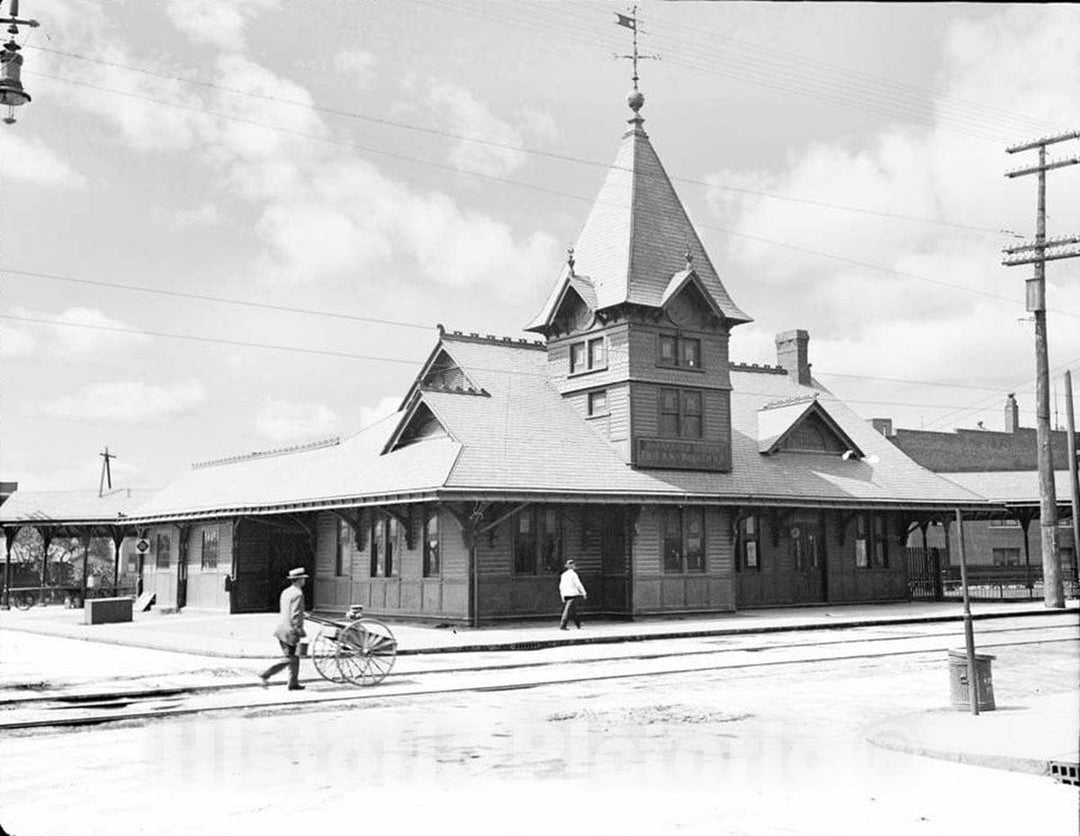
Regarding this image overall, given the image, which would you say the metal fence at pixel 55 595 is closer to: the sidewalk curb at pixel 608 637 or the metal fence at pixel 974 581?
the sidewalk curb at pixel 608 637

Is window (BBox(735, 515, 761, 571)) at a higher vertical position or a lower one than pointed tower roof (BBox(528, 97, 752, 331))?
lower

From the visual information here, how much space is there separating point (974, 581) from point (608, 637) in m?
26.7

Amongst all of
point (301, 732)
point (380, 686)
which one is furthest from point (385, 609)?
point (301, 732)

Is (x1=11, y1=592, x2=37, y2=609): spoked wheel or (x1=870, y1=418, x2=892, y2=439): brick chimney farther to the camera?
(x1=870, y1=418, x2=892, y2=439): brick chimney

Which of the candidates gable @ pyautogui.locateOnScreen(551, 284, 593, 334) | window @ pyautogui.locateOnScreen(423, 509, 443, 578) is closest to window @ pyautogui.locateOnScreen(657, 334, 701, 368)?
gable @ pyautogui.locateOnScreen(551, 284, 593, 334)

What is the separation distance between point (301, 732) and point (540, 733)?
2603 millimetres

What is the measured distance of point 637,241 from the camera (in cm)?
3344

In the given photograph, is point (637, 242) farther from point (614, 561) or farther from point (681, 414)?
point (614, 561)

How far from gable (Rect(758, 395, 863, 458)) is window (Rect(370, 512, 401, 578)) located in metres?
12.5

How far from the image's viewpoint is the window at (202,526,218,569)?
3678 cm

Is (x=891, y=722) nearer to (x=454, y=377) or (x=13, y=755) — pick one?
(x=13, y=755)

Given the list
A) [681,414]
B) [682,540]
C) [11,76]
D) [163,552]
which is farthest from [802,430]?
[11,76]

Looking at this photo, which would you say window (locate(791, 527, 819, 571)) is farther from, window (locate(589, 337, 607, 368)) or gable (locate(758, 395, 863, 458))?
window (locate(589, 337, 607, 368))

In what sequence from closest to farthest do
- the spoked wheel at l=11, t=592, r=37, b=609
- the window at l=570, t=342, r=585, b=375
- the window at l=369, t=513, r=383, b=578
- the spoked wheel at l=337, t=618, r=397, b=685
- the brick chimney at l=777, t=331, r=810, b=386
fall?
1. the spoked wheel at l=337, t=618, r=397, b=685
2. the window at l=369, t=513, r=383, b=578
3. the window at l=570, t=342, r=585, b=375
4. the spoked wheel at l=11, t=592, r=37, b=609
5. the brick chimney at l=777, t=331, r=810, b=386
